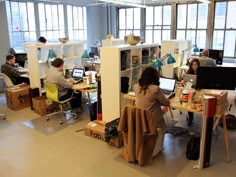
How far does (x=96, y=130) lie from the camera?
394 cm

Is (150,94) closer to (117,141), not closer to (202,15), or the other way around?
(117,141)

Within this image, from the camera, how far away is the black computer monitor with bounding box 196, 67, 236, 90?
321 centimetres

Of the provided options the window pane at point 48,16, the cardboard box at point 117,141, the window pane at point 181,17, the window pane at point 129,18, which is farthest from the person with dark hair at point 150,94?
the window pane at point 129,18

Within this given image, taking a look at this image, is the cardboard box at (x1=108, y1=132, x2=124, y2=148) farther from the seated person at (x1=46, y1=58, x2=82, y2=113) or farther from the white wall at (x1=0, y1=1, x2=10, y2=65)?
the white wall at (x1=0, y1=1, x2=10, y2=65)

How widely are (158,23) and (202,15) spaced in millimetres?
1761

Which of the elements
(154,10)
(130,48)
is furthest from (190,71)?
(154,10)

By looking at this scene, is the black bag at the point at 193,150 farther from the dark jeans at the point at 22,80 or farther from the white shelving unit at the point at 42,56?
the dark jeans at the point at 22,80

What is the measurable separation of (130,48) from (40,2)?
18.7 feet

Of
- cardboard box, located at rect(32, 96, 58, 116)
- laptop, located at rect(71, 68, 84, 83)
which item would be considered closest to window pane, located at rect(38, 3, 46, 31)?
laptop, located at rect(71, 68, 84, 83)

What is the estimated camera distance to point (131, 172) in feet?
9.89

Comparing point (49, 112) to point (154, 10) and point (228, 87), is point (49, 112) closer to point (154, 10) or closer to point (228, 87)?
point (228, 87)

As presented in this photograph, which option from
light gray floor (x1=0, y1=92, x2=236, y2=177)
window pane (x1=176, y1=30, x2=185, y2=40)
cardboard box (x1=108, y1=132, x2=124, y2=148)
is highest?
window pane (x1=176, y1=30, x2=185, y2=40)

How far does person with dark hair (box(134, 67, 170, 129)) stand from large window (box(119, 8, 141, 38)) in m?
7.32

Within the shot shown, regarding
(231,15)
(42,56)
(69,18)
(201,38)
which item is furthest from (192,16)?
(42,56)
